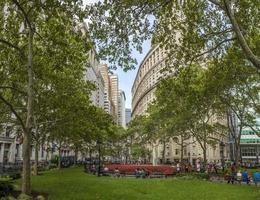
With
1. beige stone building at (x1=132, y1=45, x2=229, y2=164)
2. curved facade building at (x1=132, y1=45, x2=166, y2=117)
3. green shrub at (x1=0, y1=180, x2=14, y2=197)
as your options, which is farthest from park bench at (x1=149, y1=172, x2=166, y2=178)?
curved facade building at (x1=132, y1=45, x2=166, y2=117)

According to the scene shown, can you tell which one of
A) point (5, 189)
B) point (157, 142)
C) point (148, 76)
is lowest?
point (5, 189)

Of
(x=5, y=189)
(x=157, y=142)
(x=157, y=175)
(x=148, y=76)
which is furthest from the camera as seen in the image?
(x=148, y=76)

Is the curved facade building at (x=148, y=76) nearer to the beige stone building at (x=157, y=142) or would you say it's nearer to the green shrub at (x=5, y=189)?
the beige stone building at (x=157, y=142)

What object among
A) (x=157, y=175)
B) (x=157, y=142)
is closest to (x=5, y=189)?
(x=157, y=175)

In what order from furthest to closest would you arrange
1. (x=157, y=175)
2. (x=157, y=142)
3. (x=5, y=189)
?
(x=157, y=142)
(x=157, y=175)
(x=5, y=189)

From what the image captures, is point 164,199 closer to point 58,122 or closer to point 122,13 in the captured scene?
point 122,13

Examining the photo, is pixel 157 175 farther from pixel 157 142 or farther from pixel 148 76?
pixel 148 76

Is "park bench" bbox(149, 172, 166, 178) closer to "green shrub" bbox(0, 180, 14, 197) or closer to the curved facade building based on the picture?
"green shrub" bbox(0, 180, 14, 197)

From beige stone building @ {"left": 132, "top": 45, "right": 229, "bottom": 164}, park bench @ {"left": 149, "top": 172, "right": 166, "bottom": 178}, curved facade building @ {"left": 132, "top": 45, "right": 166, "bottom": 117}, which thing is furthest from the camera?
curved facade building @ {"left": 132, "top": 45, "right": 166, "bottom": 117}

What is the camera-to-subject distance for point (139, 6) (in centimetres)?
1611

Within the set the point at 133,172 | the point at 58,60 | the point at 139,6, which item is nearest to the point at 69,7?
the point at 139,6

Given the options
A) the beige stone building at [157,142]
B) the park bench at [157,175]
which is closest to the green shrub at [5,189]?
the park bench at [157,175]

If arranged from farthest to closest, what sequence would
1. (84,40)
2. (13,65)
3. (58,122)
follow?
(58,122) < (13,65) < (84,40)

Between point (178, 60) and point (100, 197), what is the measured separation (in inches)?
320
